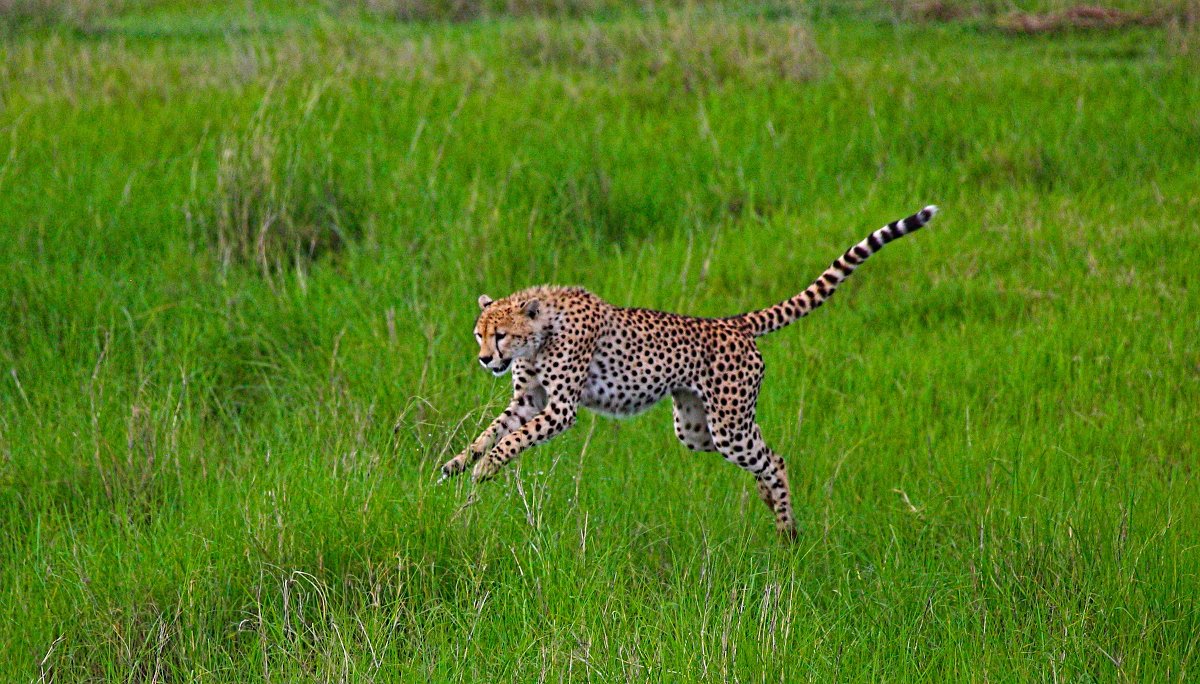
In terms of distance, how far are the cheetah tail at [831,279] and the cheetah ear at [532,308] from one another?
837mm

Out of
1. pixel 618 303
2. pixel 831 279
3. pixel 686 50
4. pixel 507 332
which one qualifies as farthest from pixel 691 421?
pixel 686 50

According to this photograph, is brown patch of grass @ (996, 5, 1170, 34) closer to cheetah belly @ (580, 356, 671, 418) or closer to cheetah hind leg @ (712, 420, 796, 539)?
cheetah hind leg @ (712, 420, 796, 539)

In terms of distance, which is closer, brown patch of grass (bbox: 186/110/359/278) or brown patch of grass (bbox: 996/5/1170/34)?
brown patch of grass (bbox: 186/110/359/278)

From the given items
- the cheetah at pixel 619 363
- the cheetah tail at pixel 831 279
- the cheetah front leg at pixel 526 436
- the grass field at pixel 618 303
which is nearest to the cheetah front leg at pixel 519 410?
the cheetah at pixel 619 363

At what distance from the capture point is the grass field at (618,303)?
481 centimetres

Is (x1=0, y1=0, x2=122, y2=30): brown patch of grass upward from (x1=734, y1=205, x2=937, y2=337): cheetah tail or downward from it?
downward

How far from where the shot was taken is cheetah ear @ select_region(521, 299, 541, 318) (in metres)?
4.66

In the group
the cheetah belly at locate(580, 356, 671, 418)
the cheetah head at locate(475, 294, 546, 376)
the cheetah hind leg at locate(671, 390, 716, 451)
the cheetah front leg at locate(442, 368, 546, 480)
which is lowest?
the cheetah hind leg at locate(671, 390, 716, 451)

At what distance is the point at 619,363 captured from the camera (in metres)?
4.80

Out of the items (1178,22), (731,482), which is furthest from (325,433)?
(1178,22)

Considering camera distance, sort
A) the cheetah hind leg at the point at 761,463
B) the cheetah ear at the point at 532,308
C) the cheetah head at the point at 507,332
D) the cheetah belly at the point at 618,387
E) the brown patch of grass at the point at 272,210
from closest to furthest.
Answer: the cheetah head at the point at 507,332, the cheetah ear at the point at 532,308, the cheetah belly at the point at 618,387, the cheetah hind leg at the point at 761,463, the brown patch of grass at the point at 272,210

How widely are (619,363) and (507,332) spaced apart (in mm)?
428

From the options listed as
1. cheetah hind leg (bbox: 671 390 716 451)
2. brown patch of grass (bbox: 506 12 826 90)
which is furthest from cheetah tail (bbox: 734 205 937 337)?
brown patch of grass (bbox: 506 12 826 90)

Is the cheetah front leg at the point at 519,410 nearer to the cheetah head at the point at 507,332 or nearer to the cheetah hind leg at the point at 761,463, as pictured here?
the cheetah head at the point at 507,332
